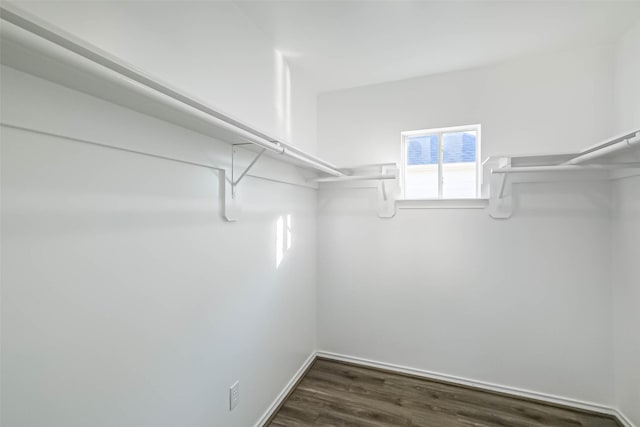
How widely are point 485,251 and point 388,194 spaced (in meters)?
→ 0.86

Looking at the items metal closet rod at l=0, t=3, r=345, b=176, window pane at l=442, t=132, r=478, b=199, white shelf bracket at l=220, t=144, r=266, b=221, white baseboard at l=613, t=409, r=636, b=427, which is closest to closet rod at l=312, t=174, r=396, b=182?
window pane at l=442, t=132, r=478, b=199

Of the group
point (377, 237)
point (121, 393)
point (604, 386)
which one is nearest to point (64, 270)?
point (121, 393)

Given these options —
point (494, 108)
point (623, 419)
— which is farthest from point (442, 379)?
point (494, 108)

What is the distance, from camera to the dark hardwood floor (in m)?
1.87

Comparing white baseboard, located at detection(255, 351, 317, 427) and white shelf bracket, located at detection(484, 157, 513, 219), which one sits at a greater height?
white shelf bracket, located at detection(484, 157, 513, 219)

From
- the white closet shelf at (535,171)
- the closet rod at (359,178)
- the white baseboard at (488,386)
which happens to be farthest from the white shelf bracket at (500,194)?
the white baseboard at (488,386)

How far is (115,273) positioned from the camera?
3.22 ft

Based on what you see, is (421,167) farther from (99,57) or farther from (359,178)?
(99,57)

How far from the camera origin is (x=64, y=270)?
33.1 inches

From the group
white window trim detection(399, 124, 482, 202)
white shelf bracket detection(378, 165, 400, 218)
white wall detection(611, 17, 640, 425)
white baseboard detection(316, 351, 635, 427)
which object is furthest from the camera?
white shelf bracket detection(378, 165, 400, 218)

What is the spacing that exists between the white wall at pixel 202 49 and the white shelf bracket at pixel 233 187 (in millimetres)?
217

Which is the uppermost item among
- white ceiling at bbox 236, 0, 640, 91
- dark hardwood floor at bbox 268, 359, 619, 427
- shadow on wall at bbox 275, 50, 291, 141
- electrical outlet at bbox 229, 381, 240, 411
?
white ceiling at bbox 236, 0, 640, 91

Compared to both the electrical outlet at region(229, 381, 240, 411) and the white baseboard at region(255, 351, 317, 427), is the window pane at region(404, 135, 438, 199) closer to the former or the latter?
the white baseboard at region(255, 351, 317, 427)

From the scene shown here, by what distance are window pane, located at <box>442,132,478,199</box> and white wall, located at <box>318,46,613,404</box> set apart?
0.47 ft
